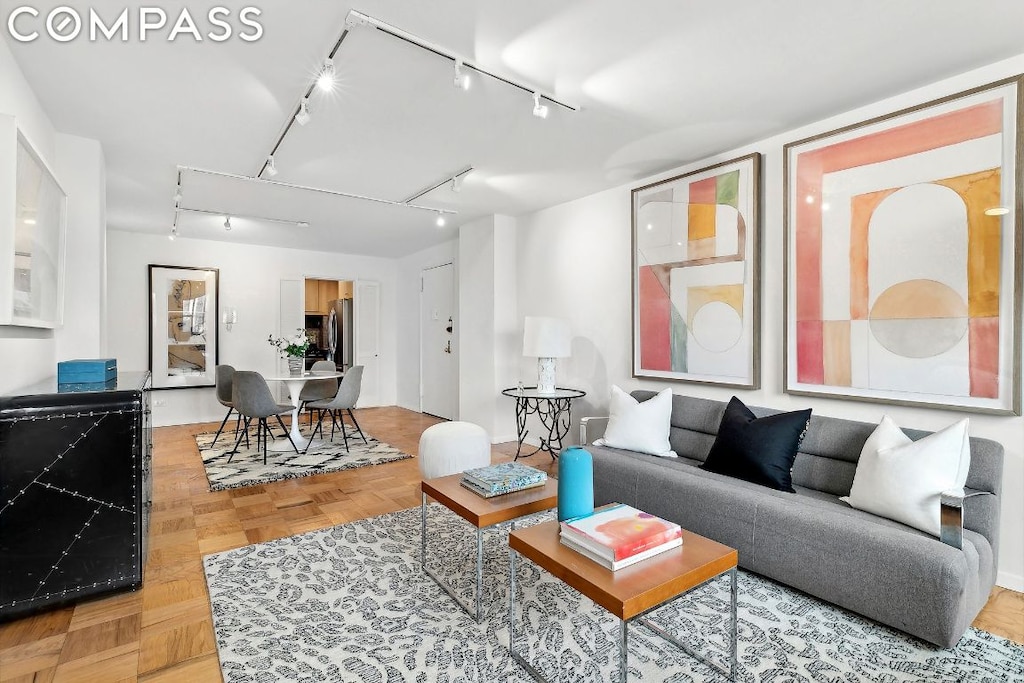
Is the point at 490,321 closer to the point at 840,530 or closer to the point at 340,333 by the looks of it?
the point at 840,530

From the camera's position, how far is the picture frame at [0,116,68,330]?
1896mm

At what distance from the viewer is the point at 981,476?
84.0 inches

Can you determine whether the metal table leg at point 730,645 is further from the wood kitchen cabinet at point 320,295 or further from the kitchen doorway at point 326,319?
the wood kitchen cabinet at point 320,295

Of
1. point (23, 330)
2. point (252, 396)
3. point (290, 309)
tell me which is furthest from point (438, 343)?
point (23, 330)

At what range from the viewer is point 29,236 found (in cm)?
216

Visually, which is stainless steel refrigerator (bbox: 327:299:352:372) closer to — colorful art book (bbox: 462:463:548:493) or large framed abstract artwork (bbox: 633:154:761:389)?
large framed abstract artwork (bbox: 633:154:761:389)

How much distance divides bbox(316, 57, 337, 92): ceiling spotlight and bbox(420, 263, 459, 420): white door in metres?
4.18

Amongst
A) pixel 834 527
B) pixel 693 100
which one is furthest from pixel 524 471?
pixel 693 100

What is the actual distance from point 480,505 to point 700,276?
2357mm

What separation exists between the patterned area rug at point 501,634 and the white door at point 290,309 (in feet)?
16.3

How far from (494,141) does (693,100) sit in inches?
49.8

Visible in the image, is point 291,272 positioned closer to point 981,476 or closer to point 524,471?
point 524,471

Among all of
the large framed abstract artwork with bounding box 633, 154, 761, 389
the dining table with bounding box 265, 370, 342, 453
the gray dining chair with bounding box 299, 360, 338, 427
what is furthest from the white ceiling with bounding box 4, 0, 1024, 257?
the gray dining chair with bounding box 299, 360, 338, 427

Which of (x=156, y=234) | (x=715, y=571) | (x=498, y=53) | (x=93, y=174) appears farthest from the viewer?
(x=156, y=234)
